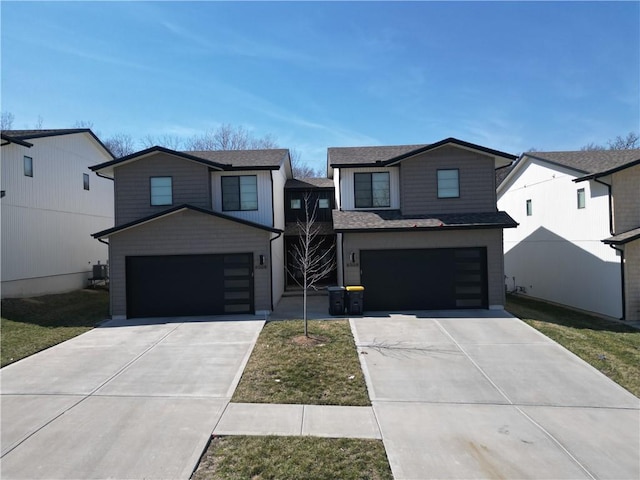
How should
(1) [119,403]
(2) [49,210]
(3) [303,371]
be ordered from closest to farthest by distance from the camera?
(1) [119,403] < (3) [303,371] < (2) [49,210]

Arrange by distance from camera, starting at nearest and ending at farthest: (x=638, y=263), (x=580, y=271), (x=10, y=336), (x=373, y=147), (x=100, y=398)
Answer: (x=100, y=398), (x=10, y=336), (x=638, y=263), (x=580, y=271), (x=373, y=147)

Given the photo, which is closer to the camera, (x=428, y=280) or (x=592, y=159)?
(x=428, y=280)

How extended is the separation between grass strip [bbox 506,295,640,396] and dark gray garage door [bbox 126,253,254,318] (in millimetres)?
9290

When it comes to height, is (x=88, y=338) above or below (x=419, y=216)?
below

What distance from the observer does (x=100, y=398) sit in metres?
6.33

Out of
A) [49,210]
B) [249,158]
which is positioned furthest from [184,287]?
[49,210]

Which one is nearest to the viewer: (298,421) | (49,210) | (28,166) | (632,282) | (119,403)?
(298,421)

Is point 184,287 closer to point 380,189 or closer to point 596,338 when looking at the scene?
point 380,189

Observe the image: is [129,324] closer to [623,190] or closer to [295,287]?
[295,287]

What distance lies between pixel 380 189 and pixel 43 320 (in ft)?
41.1

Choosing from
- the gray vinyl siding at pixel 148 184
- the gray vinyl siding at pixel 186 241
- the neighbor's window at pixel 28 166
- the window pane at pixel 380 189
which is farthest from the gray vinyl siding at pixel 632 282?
the neighbor's window at pixel 28 166

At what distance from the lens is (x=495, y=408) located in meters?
6.16

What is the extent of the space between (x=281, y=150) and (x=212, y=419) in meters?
13.6

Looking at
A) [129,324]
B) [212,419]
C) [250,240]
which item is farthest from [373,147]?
[212,419]
